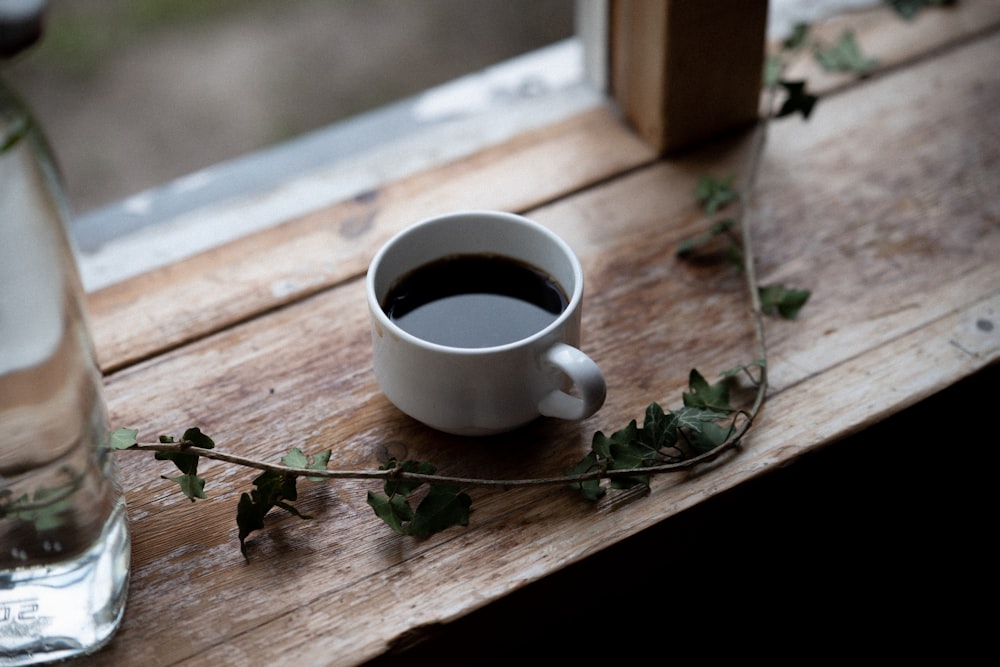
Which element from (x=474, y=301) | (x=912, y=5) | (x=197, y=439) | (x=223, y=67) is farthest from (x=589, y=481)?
(x=223, y=67)

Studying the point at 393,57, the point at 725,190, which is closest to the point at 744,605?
the point at 725,190

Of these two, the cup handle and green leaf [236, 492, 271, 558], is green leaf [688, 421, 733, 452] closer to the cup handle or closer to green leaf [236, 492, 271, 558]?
the cup handle

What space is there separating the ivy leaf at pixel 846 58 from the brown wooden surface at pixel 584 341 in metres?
0.02

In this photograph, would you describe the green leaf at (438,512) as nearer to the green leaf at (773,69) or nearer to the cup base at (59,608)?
the cup base at (59,608)

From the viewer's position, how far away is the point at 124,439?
28.5 inches

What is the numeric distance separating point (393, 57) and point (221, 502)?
1.37m

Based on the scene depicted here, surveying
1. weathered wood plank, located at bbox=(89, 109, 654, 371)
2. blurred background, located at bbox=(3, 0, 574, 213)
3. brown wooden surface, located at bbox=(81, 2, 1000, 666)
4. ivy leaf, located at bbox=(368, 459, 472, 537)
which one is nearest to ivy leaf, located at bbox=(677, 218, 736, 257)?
brown wooden surface, located at bbox=(81, 2, 1000, 666)

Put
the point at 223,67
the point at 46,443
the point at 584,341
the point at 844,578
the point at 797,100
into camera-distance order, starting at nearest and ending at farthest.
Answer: the point at 46,443 → the point at 584,341 → the point at 797,100 → the point at 844,578 → the point at 223,67

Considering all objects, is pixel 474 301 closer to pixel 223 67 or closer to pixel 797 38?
pixel 797 38

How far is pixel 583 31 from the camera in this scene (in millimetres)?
1074

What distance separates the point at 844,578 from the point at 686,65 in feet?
1.85

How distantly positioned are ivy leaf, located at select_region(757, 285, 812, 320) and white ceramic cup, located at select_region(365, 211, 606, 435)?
0.66 ft

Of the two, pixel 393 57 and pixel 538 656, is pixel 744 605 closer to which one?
pixel 538 656

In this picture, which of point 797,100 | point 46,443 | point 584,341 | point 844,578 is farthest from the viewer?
point 844,578
